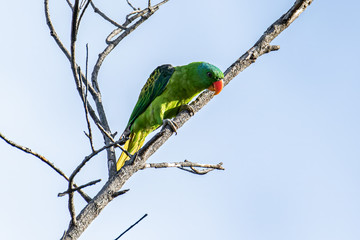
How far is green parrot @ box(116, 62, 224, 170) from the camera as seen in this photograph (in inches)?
203

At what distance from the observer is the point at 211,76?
5.07 meters

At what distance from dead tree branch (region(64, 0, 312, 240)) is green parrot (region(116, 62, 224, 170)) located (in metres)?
0.51

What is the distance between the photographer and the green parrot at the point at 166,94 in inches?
203

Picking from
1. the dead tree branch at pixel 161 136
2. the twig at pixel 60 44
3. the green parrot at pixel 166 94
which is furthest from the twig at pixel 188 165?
the green parrot at pixel 166 94

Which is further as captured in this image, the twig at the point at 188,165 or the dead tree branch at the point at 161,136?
the twig at the point at 188,165

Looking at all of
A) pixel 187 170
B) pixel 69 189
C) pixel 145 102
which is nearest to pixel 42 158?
pixel 69 189

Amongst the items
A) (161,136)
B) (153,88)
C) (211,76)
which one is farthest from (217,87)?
(161,136)

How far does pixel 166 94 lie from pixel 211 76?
23.3 inches

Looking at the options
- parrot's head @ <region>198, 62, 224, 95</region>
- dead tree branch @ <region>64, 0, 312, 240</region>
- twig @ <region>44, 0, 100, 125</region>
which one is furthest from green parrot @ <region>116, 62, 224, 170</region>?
twig @ <region>44, 0, 100, 125</region>

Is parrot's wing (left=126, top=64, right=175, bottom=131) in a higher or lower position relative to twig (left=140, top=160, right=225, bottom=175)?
higher

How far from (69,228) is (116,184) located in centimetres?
50

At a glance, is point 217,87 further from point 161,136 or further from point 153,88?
point 161,136

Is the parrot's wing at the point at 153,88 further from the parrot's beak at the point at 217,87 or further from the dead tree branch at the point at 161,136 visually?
the dead tree branch at the point at 161,136

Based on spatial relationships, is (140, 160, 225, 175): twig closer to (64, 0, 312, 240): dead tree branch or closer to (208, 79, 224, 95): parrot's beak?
(64, 0, 312, 240): dead tree branch
